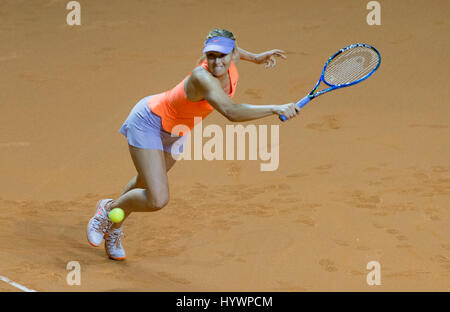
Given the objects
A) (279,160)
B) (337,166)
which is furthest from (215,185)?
(337,166)

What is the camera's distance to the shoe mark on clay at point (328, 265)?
144 inches

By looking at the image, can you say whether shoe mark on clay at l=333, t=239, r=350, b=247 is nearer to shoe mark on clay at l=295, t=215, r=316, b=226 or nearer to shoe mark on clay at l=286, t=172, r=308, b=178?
shoe mark on clay at l=295, t=215, r=316, b=226

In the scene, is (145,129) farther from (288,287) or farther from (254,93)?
(254,93)

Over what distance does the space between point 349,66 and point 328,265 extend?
113 cm

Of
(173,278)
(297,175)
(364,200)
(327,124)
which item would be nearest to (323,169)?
(297,175)

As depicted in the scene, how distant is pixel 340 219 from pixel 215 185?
115 centimetres

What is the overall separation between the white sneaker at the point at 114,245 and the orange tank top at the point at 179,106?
2.32 feet

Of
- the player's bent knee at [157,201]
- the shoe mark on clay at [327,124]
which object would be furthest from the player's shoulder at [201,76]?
the shoe mark on clay at [327,124]

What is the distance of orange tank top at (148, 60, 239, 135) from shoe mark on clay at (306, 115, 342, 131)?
2.33 m

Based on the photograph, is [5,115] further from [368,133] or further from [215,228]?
[368,133]

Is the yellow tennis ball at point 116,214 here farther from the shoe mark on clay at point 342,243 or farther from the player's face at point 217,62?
the shoe mark on clay at point 342,243

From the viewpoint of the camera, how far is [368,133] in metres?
5.67

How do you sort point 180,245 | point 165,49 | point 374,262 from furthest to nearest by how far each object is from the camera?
point 165,49
point 180,245
point 374,262

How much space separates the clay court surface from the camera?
12.3 ft
